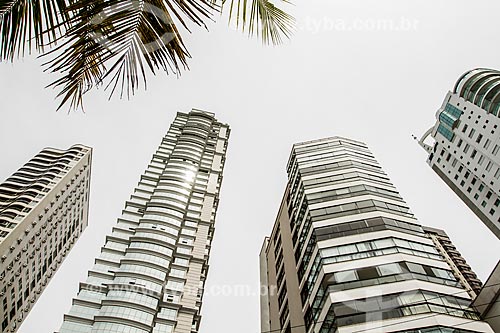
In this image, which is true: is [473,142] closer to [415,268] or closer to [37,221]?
[415,268]

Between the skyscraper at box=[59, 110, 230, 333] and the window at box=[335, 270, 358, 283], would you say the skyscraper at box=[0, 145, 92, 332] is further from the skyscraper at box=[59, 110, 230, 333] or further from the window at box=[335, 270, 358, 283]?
the window at box=[335, 270, 358, 283]

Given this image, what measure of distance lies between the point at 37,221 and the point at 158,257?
19.7 m

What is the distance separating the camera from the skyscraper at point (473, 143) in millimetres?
49906

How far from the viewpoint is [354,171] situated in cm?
3011

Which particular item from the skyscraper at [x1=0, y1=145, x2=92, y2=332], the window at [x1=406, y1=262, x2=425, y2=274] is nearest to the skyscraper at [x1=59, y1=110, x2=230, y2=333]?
the skyscraper at [x1=0, y1=145, x2=92, y2=332]

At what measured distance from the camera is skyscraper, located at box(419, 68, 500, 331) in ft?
164

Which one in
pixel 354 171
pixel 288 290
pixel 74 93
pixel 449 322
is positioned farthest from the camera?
pixel 354 171

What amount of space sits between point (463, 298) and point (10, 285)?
4758cm

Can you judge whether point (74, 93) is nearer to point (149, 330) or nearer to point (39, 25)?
point (39, 25)

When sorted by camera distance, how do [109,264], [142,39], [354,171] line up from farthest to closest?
1. [109,264]
2. [354,171]
3. [142,39]

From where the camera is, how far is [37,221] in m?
49.3

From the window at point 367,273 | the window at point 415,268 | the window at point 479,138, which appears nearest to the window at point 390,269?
the window at point 367,273

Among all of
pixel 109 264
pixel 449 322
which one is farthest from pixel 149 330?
pixel 449 322

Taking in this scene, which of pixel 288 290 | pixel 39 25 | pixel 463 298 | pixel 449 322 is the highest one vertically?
pixel 288 290
